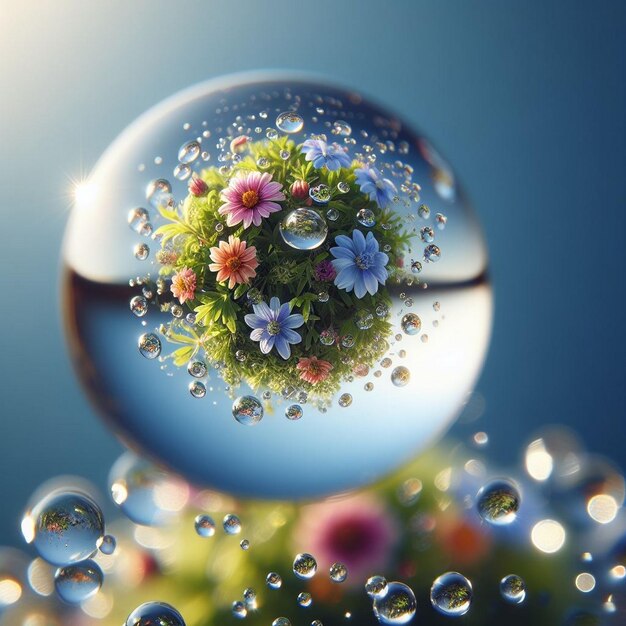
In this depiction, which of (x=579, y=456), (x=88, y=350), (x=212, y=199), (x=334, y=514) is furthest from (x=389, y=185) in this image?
(x=579, y=456)

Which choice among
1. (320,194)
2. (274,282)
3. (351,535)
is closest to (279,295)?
(274,282)

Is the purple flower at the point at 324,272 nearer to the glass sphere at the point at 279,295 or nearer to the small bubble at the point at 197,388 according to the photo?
the glass sphere at the point at 279,295

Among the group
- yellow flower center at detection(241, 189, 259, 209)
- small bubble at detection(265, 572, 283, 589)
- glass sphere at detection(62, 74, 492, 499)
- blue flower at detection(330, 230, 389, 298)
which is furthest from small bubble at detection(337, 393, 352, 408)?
small bubble at detection(265, 572, 283, 589)

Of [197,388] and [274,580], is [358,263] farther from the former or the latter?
[274,580]

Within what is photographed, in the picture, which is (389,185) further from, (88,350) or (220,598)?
(220,598)

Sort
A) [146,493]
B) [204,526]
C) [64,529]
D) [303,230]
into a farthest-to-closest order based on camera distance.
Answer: [146,493] → [204,526] → [64,529] → [303,230]

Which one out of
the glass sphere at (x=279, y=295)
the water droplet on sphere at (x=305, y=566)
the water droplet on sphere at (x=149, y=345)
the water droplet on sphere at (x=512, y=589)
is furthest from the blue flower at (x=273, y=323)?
the water droplet on sphere at (x=512, y=589)

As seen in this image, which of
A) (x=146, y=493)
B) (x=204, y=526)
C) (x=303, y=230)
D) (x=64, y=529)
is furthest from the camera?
(x=146, y=493)

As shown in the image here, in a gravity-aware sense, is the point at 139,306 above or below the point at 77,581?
above
